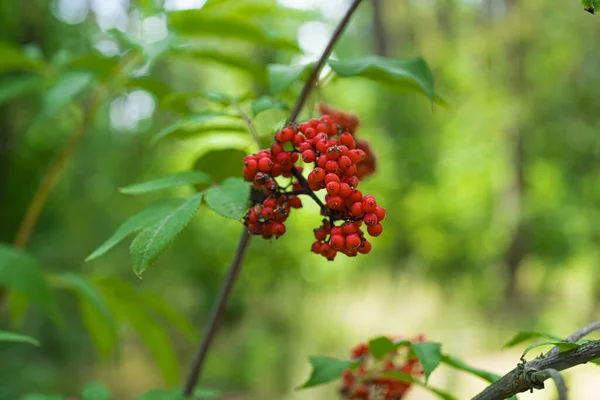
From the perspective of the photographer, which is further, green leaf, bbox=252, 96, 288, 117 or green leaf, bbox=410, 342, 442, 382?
green leaf, bbox=252, 96, 288, 117

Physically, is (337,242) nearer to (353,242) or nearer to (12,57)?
(353,242)

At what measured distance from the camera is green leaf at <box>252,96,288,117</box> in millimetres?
787

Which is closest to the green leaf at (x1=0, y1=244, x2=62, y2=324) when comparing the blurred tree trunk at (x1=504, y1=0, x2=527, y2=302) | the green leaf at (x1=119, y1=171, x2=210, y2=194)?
the green leaf at (x1=119, y1=171, x2=210, y2=194)

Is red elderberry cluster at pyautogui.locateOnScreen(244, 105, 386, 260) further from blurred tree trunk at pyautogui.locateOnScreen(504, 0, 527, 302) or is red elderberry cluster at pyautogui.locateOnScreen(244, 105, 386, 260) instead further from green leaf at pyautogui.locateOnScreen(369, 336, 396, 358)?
blurred tree trunk at pyautogui.locateOnScreen(504, 0, 527, 302)

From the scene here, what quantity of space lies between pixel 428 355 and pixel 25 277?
0.73 metres

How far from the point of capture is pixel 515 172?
734cm

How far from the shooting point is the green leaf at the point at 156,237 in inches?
23.3

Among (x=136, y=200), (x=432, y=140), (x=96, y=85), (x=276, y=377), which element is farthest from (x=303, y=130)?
(x=432, y=140)

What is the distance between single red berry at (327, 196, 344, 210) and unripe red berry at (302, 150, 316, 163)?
0.05 meters

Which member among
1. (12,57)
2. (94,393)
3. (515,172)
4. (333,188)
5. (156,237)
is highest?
(515,172)

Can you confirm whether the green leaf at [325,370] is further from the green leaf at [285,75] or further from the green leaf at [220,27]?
the green leaf at [220,27]

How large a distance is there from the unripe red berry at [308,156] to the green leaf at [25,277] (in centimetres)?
65

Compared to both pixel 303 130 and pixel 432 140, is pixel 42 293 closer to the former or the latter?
pixel 303 130

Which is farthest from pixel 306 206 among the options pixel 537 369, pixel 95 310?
pixel 537 369
